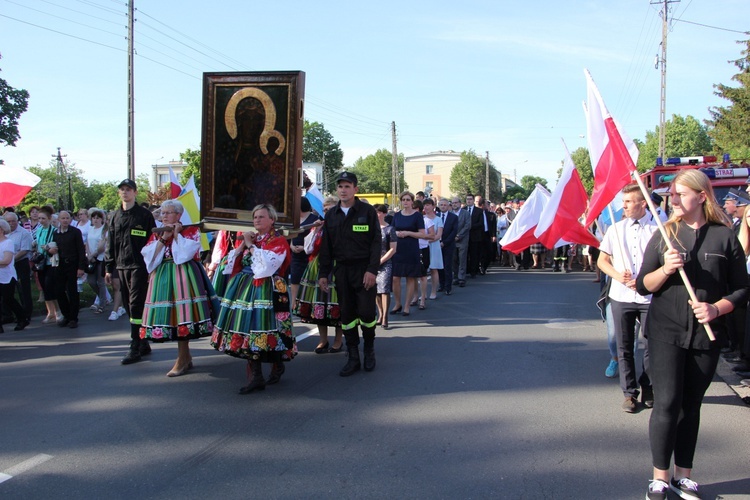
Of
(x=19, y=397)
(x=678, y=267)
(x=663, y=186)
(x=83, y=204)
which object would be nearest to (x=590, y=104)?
(x=678, y=267)

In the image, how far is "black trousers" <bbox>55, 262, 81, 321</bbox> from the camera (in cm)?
974

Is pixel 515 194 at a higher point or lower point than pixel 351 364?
higher

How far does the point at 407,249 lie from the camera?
→ 1013cm

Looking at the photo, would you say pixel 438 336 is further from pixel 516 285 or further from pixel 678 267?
pixel 516 285

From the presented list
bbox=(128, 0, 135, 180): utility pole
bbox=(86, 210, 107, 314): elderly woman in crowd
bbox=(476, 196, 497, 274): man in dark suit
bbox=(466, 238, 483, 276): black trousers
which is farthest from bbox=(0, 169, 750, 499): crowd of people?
bbox=(128, 0, 135, 180): utility pole

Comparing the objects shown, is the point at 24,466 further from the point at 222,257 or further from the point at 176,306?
the point at 222,257

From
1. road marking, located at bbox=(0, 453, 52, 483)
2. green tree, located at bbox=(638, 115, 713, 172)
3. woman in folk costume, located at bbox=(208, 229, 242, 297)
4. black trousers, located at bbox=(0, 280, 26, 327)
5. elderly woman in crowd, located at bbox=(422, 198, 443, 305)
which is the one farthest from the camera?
green tree, located at bbox=(638, 115, 713, 172)

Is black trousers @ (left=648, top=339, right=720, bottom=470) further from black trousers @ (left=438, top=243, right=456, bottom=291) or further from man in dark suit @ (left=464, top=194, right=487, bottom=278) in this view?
man in dark suit @ (left=464, top=194, right=487, bottom=278)

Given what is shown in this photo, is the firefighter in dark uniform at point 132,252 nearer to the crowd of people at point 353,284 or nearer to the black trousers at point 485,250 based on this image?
the crowd of people at point 353,284

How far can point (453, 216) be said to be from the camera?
41.6 ft

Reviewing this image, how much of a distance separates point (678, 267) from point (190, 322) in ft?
15.0

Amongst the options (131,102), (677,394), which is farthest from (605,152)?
(131,102)

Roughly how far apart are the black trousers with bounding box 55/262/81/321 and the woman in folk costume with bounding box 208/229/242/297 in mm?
3774

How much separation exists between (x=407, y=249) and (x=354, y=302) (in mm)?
3740
